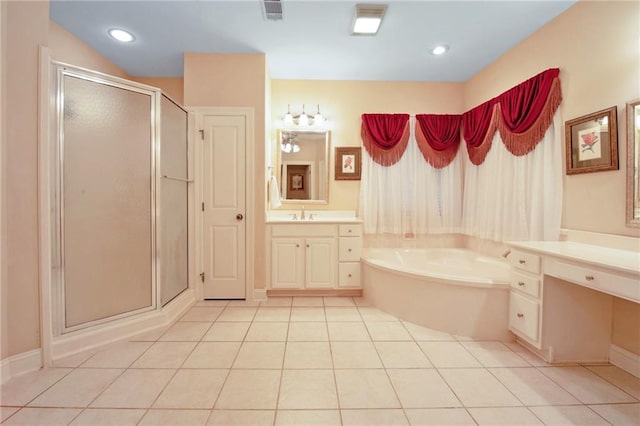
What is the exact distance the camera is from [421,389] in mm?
1554

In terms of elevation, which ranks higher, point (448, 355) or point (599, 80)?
point (599, 80)

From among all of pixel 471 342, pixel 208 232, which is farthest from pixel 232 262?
pixel 471 342

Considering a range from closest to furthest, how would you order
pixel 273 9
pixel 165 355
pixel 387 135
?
1. pixel 165 355
2. pixel 273 9
3. pixel 387 135

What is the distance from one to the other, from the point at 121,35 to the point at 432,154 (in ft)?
11.4

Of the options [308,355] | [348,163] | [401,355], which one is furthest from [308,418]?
[348,163]

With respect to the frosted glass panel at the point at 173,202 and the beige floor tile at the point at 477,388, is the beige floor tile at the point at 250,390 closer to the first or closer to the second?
the beige floor tile at the point at 477,388

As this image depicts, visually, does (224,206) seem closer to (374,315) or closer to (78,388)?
(78,388)

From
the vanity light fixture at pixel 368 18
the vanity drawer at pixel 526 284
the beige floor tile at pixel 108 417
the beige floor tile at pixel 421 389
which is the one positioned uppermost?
the vanity light fixture at pixel 368 18

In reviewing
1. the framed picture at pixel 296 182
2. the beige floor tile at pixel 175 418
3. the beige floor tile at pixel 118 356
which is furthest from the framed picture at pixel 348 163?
the beige floor tile at pixel 175 418

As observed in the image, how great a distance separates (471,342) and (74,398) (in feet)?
8.47

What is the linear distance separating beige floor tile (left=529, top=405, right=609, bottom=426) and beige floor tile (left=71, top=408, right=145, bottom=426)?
6.62 feet

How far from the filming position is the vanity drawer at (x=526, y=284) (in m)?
1.83

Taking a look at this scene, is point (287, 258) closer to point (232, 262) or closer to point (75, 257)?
point (232, 262)

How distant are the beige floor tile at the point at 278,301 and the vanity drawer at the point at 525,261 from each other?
2048 millimetres
